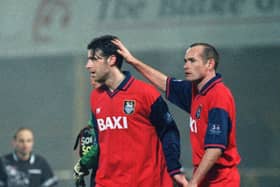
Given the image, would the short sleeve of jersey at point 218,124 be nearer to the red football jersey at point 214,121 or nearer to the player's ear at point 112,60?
the red football jersey at point 214,121

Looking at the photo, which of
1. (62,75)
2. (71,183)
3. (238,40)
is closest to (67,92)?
(62,75)

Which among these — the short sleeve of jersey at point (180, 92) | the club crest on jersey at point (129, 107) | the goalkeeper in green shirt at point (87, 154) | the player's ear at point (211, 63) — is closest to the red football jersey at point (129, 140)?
Answer: the club crest on jersey at point (129, 107)

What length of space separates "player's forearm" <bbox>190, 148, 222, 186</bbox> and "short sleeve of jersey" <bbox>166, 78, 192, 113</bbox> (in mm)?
611

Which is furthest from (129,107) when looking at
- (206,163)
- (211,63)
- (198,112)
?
(206,163)

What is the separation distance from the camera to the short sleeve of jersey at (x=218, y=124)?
672cm

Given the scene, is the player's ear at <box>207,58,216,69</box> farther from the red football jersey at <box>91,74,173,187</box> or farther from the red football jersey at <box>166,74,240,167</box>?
the red football jersey at <box>91,74,173,187</box>

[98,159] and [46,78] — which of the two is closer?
[98,159]

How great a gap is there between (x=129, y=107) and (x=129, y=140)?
208 mm

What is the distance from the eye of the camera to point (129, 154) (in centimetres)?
704

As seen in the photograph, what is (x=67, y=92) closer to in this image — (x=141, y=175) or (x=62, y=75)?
(x=62, y=75)

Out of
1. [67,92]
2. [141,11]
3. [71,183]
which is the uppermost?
[141,11]

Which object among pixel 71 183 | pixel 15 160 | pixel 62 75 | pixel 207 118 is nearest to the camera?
pixel 207 118

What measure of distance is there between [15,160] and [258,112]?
→ 3977mm

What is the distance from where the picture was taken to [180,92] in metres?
7.32
